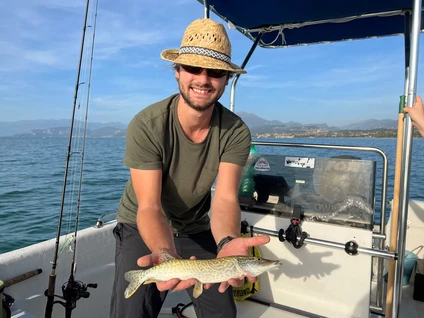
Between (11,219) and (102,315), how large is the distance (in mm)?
7660

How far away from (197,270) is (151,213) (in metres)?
0.55

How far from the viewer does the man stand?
7.68ft

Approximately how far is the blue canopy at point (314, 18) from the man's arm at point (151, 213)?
7.90 feet

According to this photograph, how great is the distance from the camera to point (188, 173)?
8.61ft

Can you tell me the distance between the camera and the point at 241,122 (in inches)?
113

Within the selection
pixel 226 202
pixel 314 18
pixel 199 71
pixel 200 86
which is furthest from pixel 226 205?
pixel 314 18

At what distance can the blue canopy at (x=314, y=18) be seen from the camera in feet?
11.9

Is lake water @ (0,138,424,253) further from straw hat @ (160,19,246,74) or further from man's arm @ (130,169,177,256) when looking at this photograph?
straw hat @ (160,19,246,74)

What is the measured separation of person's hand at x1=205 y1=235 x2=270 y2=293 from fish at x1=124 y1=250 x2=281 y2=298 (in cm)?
6

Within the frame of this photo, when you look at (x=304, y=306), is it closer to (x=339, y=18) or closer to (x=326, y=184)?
(x=326, y=184)

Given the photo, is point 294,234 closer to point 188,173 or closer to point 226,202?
point 226,202

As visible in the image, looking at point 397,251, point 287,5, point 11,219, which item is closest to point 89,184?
point 11,219

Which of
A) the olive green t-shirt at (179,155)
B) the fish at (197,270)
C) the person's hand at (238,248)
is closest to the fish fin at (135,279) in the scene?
the fish at (197,270)

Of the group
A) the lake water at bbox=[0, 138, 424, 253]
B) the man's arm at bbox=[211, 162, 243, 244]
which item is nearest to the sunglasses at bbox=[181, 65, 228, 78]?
the man's arm at bbox=[211, 162, 243, 244]
